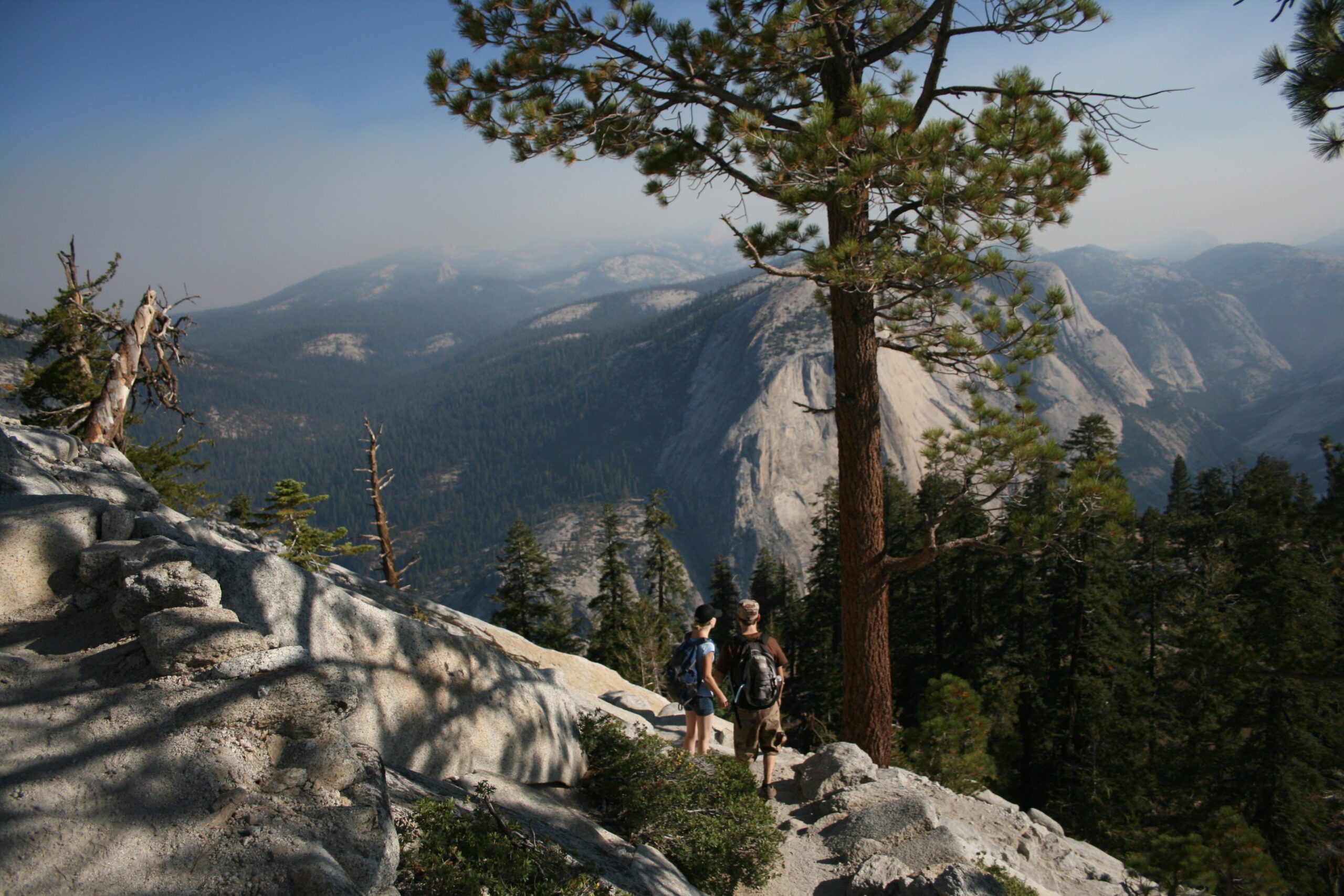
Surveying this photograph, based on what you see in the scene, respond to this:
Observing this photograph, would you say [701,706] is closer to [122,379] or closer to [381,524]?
[122,379]

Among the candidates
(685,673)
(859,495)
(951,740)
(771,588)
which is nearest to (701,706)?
(685,673)

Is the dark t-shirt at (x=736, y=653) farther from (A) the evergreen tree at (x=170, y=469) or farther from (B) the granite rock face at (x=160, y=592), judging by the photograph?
(A) the evergreen tree at (x=170, y=469)

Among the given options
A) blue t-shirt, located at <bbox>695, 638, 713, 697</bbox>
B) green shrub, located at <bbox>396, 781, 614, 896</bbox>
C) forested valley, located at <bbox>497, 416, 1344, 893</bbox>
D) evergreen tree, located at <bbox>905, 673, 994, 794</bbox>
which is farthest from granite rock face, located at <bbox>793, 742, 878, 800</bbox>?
green shrub, located at <bbox>396, 781, 614, 896</bbox>

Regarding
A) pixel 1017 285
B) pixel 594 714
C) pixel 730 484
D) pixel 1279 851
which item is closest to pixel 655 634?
pixel 1279 851

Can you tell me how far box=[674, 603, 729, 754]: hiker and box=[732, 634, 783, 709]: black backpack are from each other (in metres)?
0.22

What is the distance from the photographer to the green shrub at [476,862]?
302 cm

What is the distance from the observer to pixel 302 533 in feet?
43.9

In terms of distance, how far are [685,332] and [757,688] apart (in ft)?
607

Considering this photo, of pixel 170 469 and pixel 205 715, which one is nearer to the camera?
pixel 205 715

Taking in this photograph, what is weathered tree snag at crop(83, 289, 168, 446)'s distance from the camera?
1028 centimetres

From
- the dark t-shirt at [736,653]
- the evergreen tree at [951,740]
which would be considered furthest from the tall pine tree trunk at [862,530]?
the evergreen tree at [951,740]

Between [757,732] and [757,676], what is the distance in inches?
27.2

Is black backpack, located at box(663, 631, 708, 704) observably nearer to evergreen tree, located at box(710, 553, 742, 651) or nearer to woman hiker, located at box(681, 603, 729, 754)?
woman hiker, located at box(681, 603, 729, 754)

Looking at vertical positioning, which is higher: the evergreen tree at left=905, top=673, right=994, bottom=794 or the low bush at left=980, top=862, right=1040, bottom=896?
the low bush at left=980, top=862, right=1040, bottom=896
